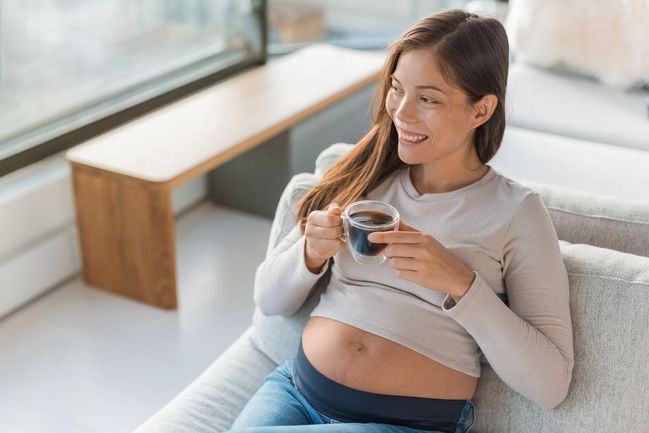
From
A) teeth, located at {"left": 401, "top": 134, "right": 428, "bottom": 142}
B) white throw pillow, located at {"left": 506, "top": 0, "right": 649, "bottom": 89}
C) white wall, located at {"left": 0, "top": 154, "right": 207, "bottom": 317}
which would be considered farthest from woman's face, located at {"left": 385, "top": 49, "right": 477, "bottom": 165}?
white throw pillow, located at {"left": 506, "top": 0, "right": 649, "bottom": 89}

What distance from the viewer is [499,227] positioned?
1623 mm

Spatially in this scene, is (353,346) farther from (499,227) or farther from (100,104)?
(100,104)

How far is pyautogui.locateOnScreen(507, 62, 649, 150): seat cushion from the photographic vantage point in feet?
9.96

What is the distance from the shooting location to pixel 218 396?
185cm

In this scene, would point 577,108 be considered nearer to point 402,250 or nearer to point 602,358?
point 602,358

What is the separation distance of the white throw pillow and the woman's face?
1.82 m

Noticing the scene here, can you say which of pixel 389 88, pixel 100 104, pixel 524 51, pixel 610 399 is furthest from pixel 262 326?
pixel 524 51

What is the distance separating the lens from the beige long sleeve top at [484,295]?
1.56 meters

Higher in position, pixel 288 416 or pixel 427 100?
pixel 427 100

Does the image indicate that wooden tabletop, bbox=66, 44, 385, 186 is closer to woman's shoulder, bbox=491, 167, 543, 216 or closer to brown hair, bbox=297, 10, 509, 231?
brown hair, bbox=297, 10, 509, 231

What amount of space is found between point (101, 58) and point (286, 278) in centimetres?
173

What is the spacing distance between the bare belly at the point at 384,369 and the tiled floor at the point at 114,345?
906mm

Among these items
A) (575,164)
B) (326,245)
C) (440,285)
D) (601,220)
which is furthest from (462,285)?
(575,164)

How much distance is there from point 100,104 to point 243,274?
0.83 metres
